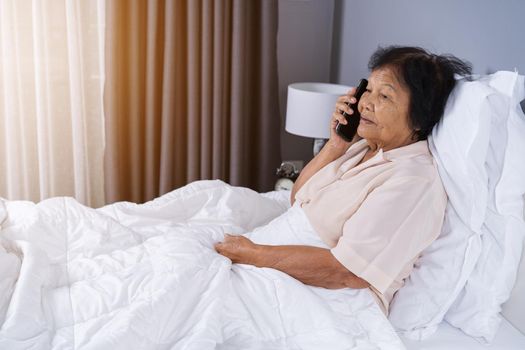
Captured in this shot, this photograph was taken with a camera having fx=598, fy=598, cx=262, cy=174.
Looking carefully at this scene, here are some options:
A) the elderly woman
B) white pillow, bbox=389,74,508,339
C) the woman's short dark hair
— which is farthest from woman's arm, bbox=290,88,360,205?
white pillow, bbox=389,74,508,339

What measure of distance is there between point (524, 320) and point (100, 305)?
3.48 feet

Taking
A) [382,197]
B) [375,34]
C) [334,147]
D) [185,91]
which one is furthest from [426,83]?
[185,91]

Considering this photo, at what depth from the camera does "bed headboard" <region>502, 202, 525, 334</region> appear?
1513mm

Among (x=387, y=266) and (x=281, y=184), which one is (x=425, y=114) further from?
(x=281, y=184)

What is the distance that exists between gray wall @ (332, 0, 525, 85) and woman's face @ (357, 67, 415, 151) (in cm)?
31

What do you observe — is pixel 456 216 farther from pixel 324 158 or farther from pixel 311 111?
pixel 311 111

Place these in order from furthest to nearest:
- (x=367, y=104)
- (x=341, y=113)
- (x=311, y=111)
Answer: (x=311, y=111) < (x=341, y=113) < (x=367, y=104)

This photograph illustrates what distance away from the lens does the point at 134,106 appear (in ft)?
10.1

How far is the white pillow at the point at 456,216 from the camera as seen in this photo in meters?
1.54

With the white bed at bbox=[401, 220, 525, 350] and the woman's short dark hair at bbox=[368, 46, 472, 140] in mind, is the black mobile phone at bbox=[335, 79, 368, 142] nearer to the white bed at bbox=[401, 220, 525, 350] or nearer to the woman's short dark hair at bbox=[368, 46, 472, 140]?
the woman's short dark hair at bbox=[368, 46, 472, 140]

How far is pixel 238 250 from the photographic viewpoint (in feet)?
5.53

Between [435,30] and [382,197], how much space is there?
0.94 metres

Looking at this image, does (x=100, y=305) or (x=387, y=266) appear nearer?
(x=100, y=305)

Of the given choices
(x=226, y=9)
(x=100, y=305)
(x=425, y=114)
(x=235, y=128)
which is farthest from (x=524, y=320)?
(x=226, y=9)
